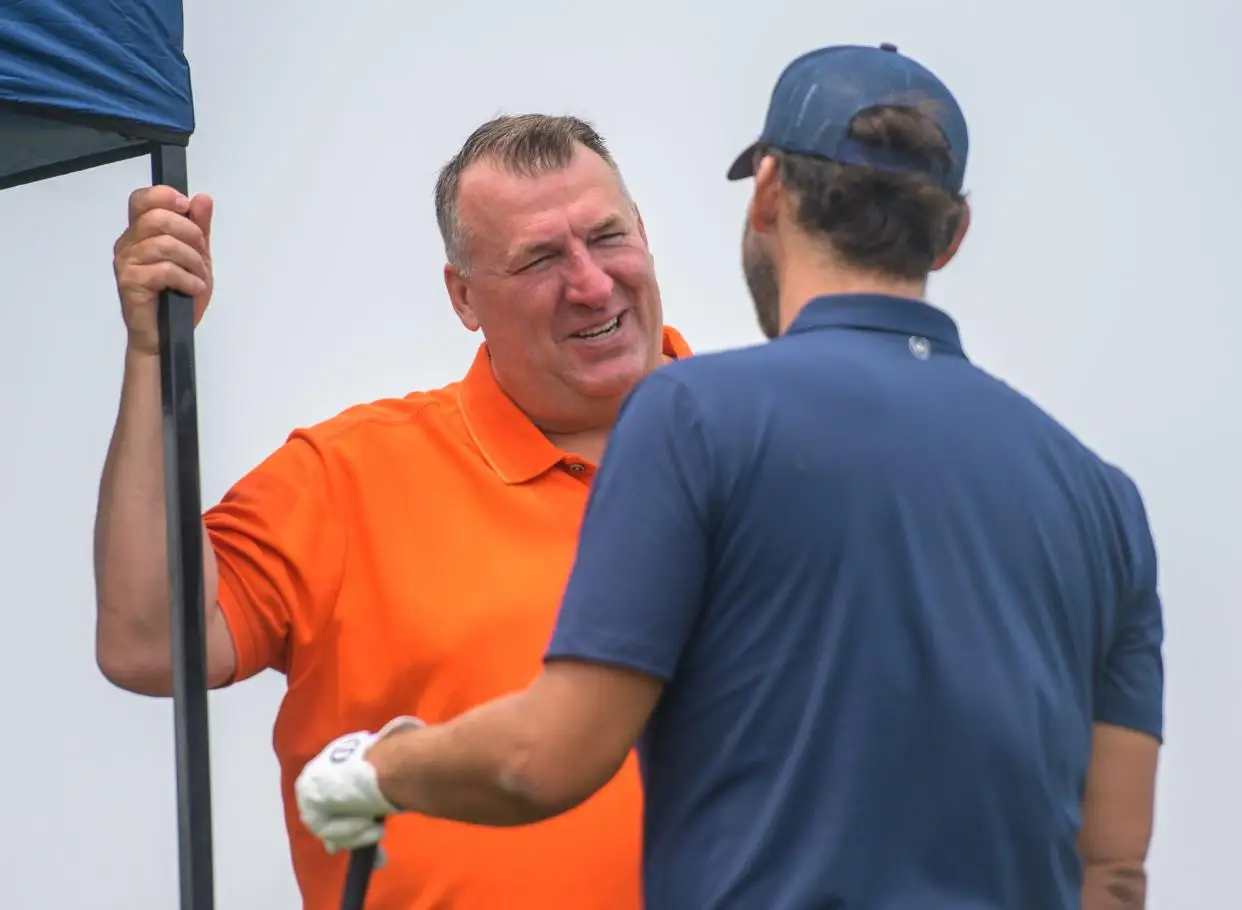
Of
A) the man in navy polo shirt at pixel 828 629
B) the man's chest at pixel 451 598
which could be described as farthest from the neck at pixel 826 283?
the man's chest at pixel 451 598

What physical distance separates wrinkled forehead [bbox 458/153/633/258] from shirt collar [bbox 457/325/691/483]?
170 mm

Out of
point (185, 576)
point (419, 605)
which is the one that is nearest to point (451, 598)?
point (419, 605)

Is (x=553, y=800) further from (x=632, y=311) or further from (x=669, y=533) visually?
(x=632, y=311)

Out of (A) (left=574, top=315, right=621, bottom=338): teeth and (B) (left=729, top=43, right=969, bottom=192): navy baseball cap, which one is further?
(A) (left=574, top=315, right=621, bottom=338): teeth

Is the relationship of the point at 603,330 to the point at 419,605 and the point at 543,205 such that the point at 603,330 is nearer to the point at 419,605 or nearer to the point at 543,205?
the point at 543,205

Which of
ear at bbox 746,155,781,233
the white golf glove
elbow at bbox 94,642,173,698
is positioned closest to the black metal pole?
elbow at bbox 94,642,173,698

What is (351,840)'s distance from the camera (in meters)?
1.42

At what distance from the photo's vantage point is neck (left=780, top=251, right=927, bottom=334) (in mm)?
1368

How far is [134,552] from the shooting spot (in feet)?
6.50

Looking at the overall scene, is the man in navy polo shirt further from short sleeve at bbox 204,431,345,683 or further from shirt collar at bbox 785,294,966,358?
short sleeve at bbox 204,431,345,683

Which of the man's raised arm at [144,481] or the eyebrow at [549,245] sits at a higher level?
the eyebrow at [549,245]

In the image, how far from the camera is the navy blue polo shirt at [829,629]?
49.5 inches

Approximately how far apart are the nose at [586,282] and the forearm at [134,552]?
1.90ft

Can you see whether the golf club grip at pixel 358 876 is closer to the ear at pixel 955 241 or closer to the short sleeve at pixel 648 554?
the short sleeve at pixel 648 554
